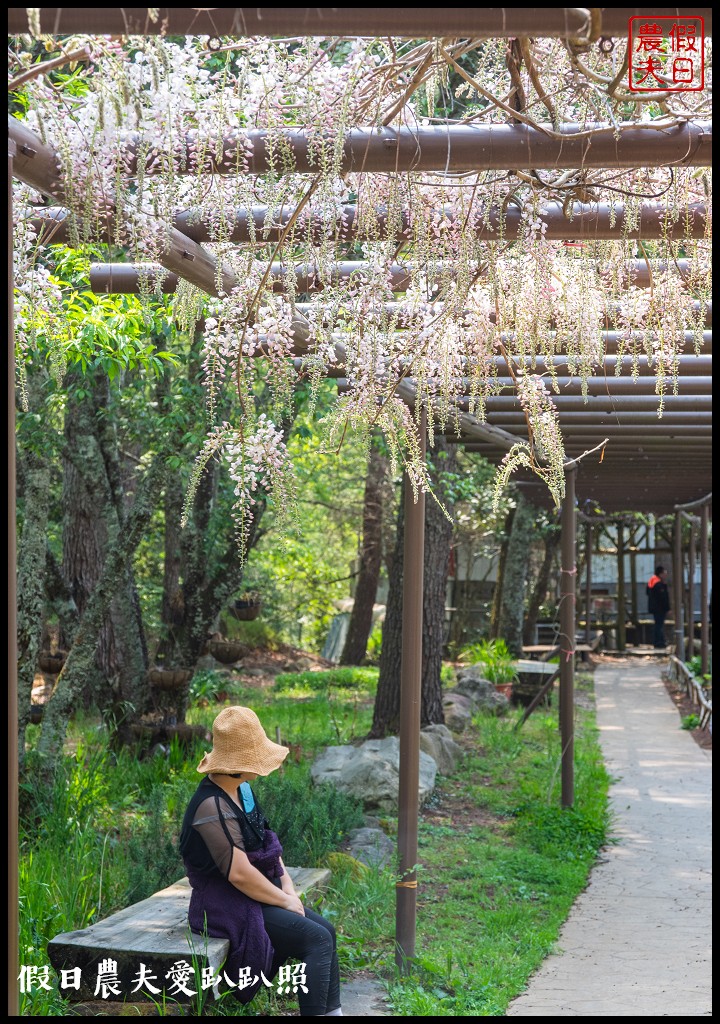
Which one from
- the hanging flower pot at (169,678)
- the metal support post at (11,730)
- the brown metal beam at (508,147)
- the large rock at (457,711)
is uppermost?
the brown metal beam at (508,147)

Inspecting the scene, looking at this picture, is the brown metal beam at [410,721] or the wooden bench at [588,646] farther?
the wooden bench at [588,646]

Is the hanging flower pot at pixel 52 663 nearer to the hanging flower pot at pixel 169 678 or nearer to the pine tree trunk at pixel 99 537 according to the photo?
the pine tree trunk at pixel 99 537

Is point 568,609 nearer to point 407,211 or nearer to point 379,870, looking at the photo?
point 379,870

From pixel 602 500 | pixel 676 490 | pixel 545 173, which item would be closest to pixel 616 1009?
pixel 545 173

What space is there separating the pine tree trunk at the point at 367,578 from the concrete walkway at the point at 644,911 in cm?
519

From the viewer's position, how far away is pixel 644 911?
17.8 ft

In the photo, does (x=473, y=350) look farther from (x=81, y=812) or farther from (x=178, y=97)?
→ (x=81, y=812)

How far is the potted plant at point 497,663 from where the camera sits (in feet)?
42.5

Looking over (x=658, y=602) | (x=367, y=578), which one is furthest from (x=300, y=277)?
(x=658, y=602)

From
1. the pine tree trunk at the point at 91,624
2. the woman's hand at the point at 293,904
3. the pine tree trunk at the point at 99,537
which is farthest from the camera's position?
the pine tree trunk at the point at 99,537

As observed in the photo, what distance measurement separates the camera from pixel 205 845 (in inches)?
137

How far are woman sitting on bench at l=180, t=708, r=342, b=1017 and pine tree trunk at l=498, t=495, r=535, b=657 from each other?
12203 millimetres

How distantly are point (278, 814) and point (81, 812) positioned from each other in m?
1.33

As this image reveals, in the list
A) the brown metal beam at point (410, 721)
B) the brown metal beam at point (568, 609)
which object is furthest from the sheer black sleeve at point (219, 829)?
the brown metal beam at point (568, 609)
